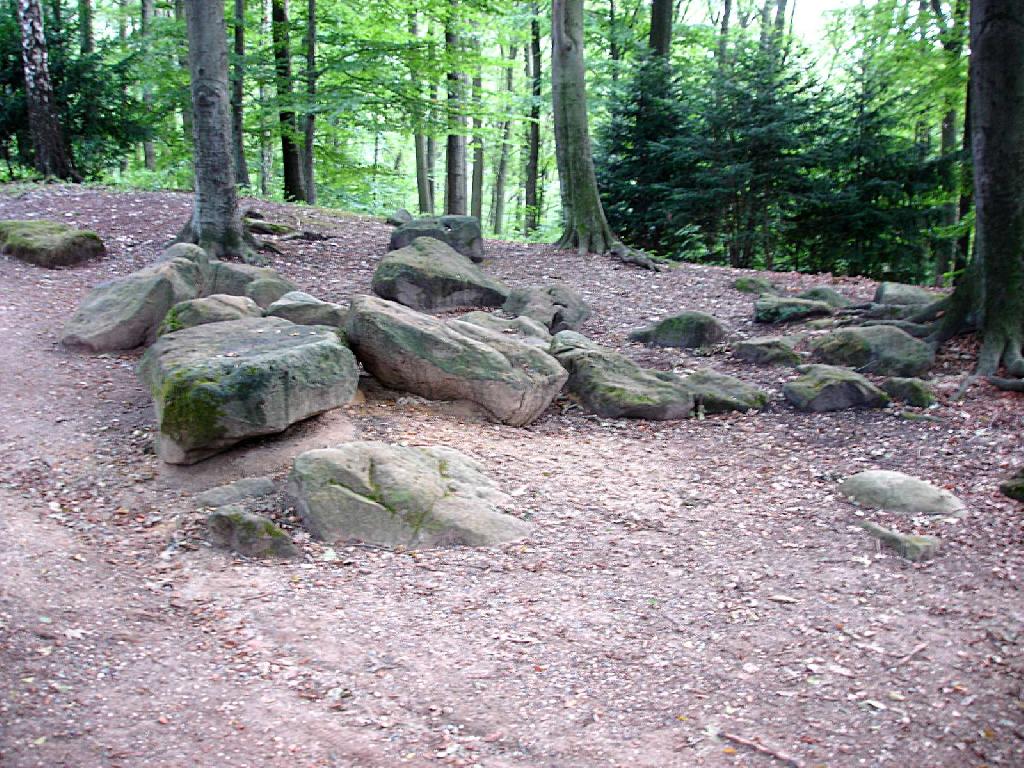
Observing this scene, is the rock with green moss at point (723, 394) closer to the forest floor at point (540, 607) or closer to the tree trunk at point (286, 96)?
the forest floor at point (540, 607)

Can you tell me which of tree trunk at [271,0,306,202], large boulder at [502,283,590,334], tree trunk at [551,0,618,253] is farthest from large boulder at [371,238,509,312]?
tree trunk at [271,0,306,202]

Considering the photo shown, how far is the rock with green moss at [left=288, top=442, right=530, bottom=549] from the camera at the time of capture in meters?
4.99

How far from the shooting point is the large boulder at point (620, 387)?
7328 mm

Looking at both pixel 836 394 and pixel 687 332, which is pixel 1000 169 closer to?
→ pixel 836 394

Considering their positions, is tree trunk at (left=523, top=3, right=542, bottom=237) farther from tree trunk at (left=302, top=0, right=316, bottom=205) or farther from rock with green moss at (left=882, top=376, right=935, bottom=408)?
rock with green moss at (left=882, top=376, right=935, bottom=408)

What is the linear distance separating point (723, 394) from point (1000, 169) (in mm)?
3129

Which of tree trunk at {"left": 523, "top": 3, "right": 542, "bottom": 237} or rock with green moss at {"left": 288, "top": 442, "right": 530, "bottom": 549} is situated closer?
rock with green moss at {"left": 288, "top": 442, "right": 530, "bottom": 549}

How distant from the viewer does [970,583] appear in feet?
14.9

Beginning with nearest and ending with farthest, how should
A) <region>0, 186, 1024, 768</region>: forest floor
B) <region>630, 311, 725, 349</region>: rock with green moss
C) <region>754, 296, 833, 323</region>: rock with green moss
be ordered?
1. <region>0, 186, 1024, 768</region>: forest floor
2. <region>630, 311, 725, 349</region>: rock with green moss
3. <region>754, 296, 833, 323</region>: rock with green moss

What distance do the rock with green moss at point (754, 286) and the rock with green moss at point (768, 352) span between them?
292cm

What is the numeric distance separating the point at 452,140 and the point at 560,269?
6.11 metres

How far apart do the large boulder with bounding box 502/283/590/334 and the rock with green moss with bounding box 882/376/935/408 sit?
3.66m

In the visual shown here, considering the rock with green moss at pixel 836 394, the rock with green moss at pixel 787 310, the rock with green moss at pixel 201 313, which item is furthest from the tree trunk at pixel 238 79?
the rock with green moss at pixel 836 394

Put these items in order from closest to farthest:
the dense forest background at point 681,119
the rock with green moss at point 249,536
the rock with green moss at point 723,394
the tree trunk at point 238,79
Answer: the rock with green moss at point 249,536, the rock with green moss at point 723,394, the dense forest background at point 681,119, the tree trunk at point 238,79
